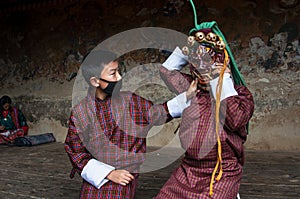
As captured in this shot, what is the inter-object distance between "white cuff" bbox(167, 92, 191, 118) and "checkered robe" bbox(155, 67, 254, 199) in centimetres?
4

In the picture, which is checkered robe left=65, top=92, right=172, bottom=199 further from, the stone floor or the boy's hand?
the stone floor

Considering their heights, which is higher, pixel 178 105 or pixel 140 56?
pixel 178 105

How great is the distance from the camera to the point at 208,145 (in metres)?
1.86

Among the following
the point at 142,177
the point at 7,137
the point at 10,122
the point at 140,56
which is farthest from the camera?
the point at 10,122

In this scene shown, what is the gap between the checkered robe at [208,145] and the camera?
5.91 feet

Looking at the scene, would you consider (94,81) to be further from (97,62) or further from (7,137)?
(7,137)

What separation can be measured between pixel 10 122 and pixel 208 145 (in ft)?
16.4

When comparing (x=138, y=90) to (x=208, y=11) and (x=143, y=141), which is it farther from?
(x=143, y=141)

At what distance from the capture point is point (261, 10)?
4.79 meters

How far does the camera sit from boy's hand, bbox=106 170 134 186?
1.94m

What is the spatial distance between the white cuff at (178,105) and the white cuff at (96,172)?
45cm

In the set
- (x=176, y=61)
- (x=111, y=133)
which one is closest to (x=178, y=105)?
(x=176, y=61)

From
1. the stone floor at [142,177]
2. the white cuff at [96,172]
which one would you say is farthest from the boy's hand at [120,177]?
the stone floor at [142,177]

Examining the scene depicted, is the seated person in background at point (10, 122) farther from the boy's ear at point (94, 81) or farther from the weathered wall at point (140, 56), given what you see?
the boy's ear at point (94, 81)
